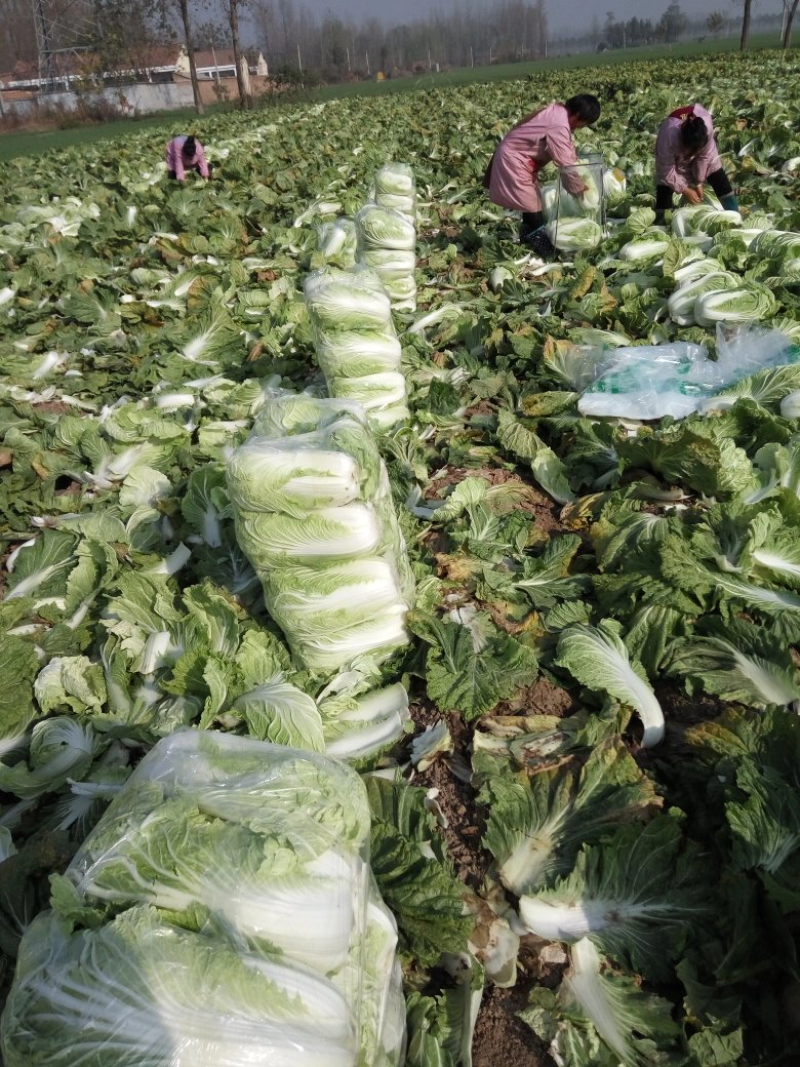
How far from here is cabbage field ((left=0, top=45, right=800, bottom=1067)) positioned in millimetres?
2182

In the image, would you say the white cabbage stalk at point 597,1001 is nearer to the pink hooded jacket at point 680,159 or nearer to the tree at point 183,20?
the pink hooded jacket at point 680,159

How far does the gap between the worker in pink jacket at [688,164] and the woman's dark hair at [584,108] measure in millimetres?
936

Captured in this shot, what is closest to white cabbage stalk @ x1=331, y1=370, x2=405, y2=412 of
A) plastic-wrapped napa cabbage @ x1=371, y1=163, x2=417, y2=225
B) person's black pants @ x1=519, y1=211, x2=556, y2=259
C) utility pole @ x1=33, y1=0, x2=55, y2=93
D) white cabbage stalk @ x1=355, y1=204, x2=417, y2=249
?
white cabbage stalk @ x1=355, y1=204, x2=417, y2=249

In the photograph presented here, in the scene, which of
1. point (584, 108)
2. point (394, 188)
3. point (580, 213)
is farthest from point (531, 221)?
point (394, 188)

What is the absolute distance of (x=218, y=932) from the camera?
169 centimetres

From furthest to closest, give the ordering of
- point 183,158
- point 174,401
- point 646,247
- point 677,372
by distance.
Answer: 1. point 183,158
2. point 646,247
3. point 174,401
4. point 677,372

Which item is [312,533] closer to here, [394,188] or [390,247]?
[390,247]

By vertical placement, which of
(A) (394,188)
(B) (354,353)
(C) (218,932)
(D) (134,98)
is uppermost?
(D) (134,98)

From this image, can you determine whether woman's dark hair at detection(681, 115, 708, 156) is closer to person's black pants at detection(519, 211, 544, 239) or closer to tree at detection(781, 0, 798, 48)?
person's black pants at detection(519, 211, 544, 239)

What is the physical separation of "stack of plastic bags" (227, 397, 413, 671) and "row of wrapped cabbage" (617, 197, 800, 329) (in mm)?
4016

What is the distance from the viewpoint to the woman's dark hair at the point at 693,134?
858cm

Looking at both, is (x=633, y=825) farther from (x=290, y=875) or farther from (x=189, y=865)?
(x=189, y=865)

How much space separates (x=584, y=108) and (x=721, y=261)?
3.94m

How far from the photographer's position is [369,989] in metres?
1.97
